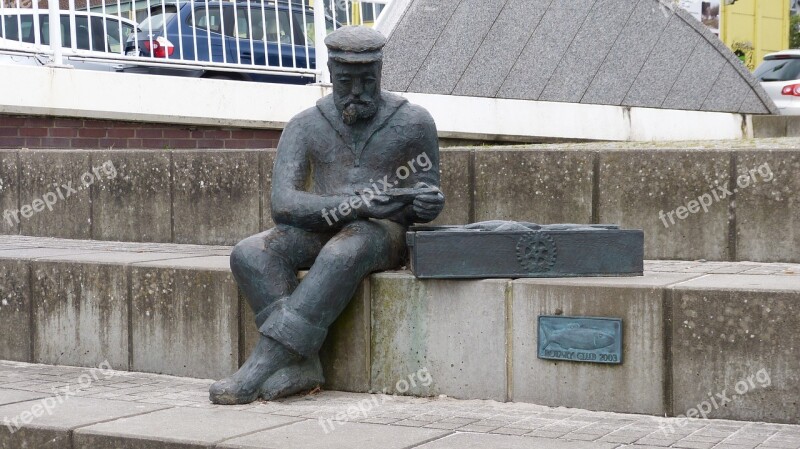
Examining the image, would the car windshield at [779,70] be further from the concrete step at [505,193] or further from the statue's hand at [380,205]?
the statue's hand at [380,205]

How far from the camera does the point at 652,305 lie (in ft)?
17.0

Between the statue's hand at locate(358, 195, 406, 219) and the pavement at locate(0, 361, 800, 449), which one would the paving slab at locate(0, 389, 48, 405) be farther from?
the statue's hand at locate(358, 195, 406, 219)

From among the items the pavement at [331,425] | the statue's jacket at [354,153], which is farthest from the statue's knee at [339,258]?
the pavement at [331,425]

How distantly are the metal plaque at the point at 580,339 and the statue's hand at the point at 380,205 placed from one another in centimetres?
84

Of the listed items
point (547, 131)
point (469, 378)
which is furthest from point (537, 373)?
point (547, 131)

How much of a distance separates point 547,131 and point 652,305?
23.3 ft

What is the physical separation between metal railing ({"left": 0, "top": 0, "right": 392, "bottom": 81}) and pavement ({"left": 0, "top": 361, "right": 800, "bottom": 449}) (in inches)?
184

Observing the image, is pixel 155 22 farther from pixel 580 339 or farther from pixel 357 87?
pixel 580 339

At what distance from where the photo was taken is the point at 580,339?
531 cm

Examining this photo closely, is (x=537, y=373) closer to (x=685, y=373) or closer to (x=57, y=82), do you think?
(x=685, y=373)

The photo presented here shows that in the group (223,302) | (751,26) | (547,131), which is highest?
(751,26)

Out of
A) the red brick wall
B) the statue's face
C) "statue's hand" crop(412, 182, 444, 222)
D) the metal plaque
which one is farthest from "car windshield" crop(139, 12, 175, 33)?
the metal plaque

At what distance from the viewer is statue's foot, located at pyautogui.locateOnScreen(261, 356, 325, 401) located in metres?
5.49

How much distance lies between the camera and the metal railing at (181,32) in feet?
32.4
